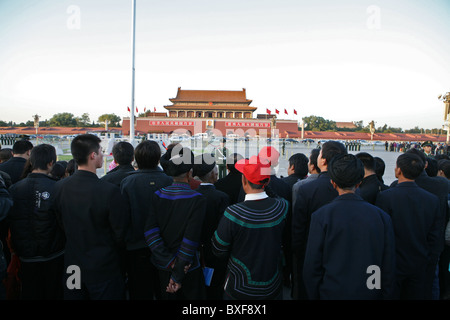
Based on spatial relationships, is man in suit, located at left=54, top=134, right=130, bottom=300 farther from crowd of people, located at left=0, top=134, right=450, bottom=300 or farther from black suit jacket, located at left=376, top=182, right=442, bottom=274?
black suit jacket, located at left=376, top=182, right=442, bottom=274

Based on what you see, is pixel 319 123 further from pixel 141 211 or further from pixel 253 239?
pixel 253 239

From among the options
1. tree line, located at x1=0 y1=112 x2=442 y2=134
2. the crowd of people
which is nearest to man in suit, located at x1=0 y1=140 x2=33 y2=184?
the crowd of people

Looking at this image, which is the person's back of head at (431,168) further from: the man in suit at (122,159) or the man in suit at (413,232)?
the man in suit at (122,159)

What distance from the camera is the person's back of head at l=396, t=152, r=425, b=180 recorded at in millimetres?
2072

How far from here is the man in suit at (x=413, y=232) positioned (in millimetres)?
1936

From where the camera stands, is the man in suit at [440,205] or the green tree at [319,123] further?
the green tree at [319,123]

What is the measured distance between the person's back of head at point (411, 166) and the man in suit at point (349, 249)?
0.82 meters

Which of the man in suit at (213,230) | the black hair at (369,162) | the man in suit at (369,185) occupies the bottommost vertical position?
the man in suit at (213,230)

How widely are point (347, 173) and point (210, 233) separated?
45.8 inches

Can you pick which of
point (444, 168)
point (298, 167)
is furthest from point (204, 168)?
point (444, 168)

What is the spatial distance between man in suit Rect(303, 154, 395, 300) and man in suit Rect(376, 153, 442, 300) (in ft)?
1.79

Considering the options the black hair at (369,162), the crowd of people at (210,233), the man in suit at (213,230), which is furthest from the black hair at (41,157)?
the black hair at (369,162)

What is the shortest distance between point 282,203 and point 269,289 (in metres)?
0.57

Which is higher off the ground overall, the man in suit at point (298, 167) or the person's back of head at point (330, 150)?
the person's back of head at point (330, 150)
